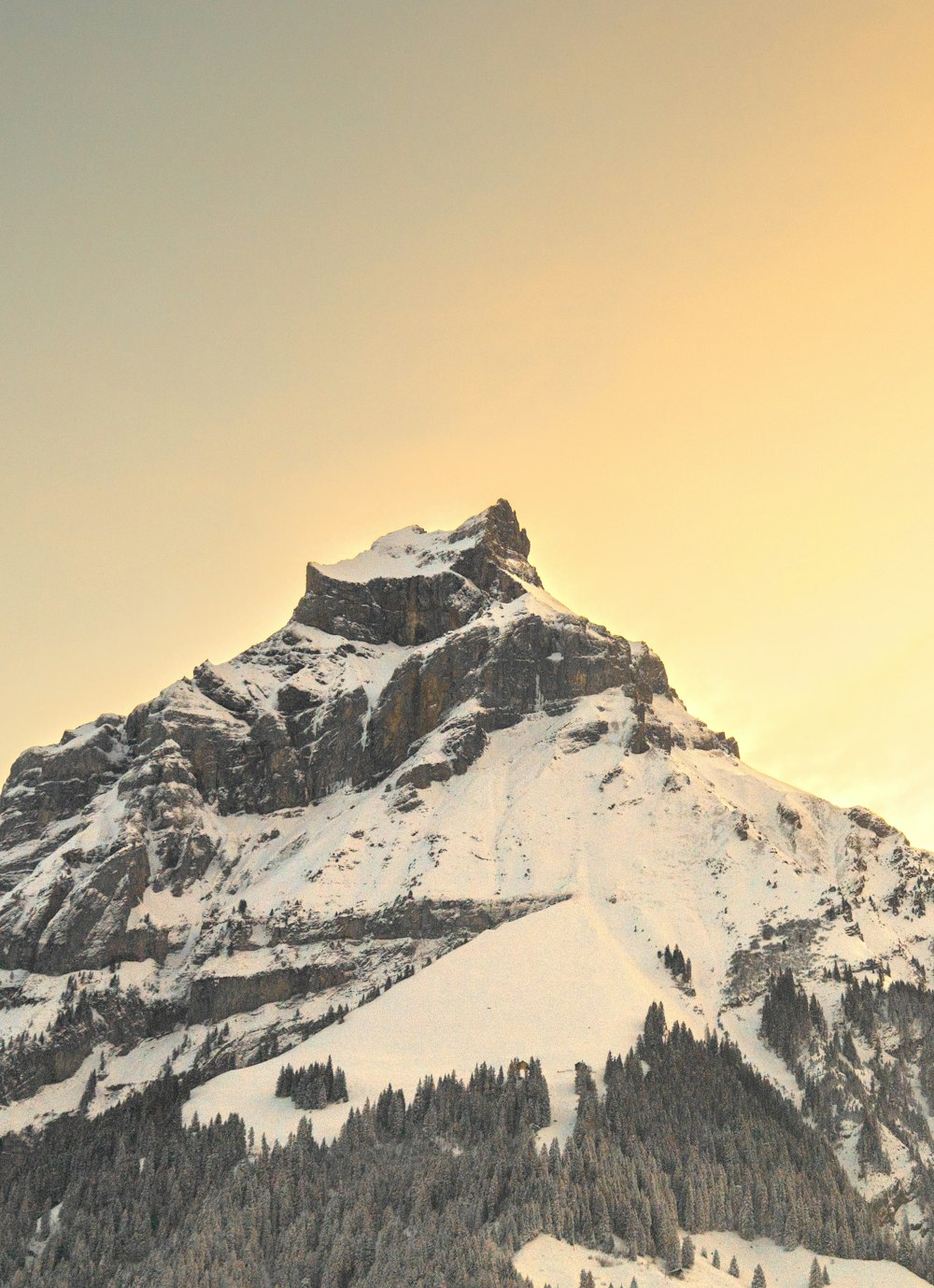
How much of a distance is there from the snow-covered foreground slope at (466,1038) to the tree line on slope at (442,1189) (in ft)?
16.0

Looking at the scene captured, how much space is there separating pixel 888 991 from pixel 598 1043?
2094 inches

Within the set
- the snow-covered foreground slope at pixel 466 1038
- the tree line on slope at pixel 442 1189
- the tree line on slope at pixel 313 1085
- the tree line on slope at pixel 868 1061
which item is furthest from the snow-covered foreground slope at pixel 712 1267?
the tree line on slope at pixel 313 1085

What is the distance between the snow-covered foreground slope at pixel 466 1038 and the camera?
169500 millimetres

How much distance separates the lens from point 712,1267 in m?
130

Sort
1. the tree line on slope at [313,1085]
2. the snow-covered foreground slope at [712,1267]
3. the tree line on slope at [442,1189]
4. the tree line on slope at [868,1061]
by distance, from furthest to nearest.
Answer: the tree line on slope at [313,1085], the tree line on slope at [868,1061], the tree line on slope at [442,1189], the snow-covered foreground slope at [712,1267]

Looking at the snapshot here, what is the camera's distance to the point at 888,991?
19275cm

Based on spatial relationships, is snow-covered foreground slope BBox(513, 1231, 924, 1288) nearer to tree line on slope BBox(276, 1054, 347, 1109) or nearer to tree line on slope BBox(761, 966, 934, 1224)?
tree line on slope BBox(761, 966, 934, 1224)

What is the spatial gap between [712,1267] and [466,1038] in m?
60.5

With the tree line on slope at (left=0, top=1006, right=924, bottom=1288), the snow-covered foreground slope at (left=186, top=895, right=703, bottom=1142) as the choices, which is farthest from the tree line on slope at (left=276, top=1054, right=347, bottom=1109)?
the tree line on slope at (left=0, top=1006, right=924, bottom=1288)

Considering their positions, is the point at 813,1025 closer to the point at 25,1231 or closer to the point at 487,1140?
the point at 487,1140

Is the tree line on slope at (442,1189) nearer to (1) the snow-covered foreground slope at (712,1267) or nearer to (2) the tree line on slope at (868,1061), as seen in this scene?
(1) the snow-covered foreground slope at (712,1267)

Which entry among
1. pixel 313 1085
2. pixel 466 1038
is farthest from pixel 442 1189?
pixel 466 1038

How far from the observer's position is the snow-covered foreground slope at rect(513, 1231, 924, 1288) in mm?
123000

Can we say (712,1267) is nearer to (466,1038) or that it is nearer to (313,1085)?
(466,1038)
